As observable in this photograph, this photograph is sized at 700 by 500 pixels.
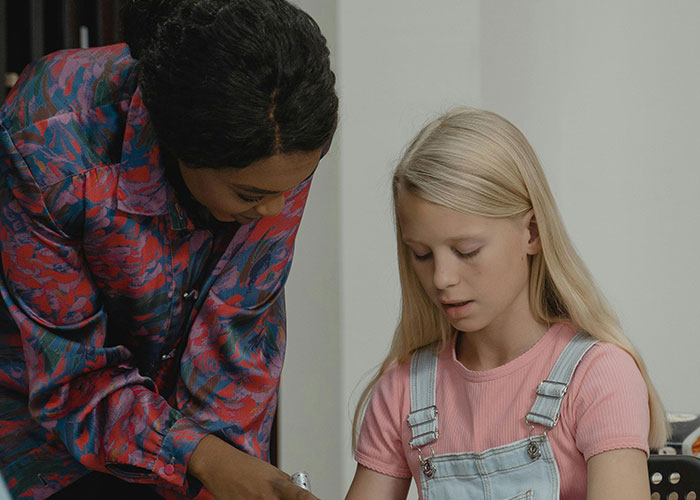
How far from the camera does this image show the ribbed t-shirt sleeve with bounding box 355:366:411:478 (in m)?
1.31

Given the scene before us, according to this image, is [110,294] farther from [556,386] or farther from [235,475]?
[556,386]

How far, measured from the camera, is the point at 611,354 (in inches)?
47.1

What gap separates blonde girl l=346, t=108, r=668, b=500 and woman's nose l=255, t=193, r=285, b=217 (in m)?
0.20

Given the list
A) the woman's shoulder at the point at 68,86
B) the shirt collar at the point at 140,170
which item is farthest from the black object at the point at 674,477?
the woman's shoulder at the point at 68,86

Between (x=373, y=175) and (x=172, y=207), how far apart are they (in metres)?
1.17

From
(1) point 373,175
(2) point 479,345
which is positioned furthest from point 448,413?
(1) point 373,175

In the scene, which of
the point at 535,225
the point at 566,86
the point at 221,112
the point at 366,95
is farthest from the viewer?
the point at 566,86

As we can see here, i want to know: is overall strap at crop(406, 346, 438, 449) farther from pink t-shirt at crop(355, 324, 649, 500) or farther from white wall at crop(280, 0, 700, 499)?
white wall at crop(280, 0, 700, 499)

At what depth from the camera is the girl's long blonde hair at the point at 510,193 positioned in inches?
47.9

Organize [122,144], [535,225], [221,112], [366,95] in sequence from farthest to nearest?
[366,95]
[535,225]
[122,144]
[221,112]

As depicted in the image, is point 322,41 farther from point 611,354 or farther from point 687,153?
point 687,153

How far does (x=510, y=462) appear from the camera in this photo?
1196 millimetres

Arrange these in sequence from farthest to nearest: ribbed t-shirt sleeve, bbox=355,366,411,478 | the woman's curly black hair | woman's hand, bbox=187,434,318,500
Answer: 1. ribbed t-shirt sleeve, bbox=355,366,411,478
2. woman's hand, bbox=187,434,318,500
3. the woman's curly black hair

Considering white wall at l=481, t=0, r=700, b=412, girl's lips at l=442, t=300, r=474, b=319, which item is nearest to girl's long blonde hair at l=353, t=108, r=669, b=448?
girl's lips at l=442, t=300, r=474, b=319
